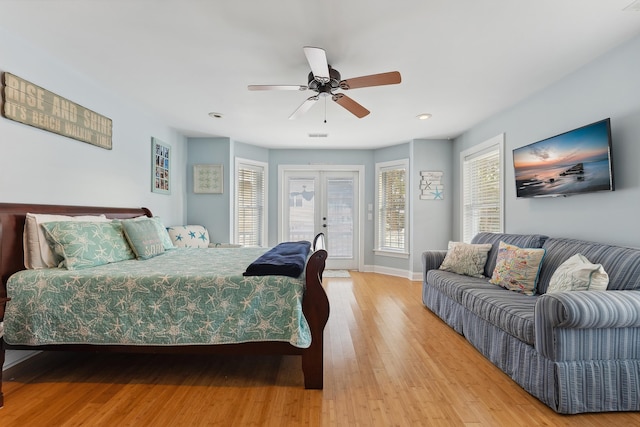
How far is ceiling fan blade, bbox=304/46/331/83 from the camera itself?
1.93 metres

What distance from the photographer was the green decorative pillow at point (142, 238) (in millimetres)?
2693

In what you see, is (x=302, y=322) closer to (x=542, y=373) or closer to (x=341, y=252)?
(x=542, y=373)

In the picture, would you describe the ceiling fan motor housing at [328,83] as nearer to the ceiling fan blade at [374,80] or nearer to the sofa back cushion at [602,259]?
the ceiling fan blade at [374,80]

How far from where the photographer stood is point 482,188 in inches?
168

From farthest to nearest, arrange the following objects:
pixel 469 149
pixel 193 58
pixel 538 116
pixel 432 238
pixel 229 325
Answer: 1. pixel 432 238
2. pixel 469 149
3. pixel 538 116
4. pixel 193 58
5. pixel 229 325

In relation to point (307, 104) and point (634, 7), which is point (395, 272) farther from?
point (634, 7)

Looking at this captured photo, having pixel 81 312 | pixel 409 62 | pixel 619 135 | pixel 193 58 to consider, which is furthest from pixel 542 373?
pixel 193 58

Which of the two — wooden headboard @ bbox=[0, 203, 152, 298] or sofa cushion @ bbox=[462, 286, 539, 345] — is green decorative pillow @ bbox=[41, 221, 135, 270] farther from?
sofa cushion @ bbox=[462, 286, 539, 345]

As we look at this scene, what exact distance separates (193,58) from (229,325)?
2103 mm

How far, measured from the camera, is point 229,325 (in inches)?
75.6

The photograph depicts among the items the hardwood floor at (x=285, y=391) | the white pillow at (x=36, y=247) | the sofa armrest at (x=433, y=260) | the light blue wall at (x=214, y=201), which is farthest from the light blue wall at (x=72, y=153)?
the sofa armrest at (x=433, y=260)

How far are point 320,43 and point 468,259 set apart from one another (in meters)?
2.59

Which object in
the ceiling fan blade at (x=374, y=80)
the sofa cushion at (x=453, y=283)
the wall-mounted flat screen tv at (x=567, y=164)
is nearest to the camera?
the ceiling fan blade at (x=374, y=80)

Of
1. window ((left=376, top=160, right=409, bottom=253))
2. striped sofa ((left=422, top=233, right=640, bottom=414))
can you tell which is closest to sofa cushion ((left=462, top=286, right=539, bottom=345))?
striped sofa ((left=422, top=233, right=640, bottom=414))
